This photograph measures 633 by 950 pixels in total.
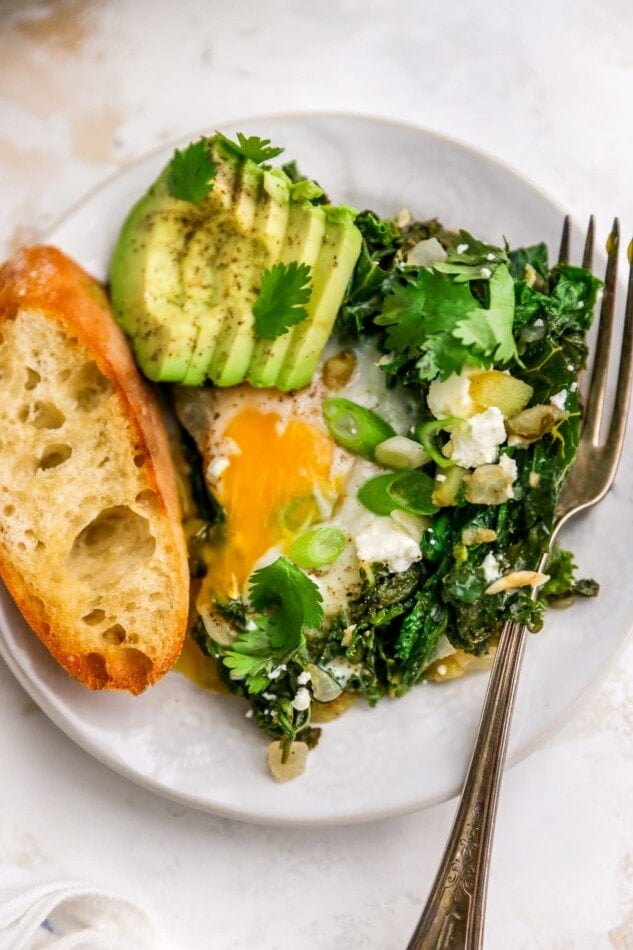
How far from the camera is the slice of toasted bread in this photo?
3039 mm

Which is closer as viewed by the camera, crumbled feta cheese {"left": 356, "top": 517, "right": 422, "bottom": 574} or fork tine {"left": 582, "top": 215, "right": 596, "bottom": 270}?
crumbled feta cheese {"left": 356, "top": 517, "right": 422, "bottom": 574}

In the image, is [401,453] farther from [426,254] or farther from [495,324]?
[426,254]

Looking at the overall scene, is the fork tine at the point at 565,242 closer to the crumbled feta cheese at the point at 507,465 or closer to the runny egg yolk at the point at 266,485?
the crumbled feta cheese at the point at 507,465

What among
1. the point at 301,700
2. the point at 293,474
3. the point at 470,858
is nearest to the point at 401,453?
the point at 293,474

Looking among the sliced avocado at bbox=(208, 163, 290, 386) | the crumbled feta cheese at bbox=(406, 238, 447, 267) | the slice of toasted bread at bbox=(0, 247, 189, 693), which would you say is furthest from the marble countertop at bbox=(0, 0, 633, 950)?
the sliced avocado at bbox=(208, 163, 290, 386)

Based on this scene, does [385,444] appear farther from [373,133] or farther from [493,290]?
[373,133]

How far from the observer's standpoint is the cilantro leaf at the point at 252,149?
302 cm

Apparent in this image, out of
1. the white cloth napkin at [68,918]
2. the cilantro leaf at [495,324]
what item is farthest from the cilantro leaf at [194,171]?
the white cloth napkin at [68,918]

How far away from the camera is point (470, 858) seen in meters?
3.05

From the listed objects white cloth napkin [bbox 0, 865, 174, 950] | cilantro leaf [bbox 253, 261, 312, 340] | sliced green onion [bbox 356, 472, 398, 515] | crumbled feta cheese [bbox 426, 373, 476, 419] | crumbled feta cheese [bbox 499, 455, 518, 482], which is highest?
cilantro leaf [bbox 253, 261, 312, 340]

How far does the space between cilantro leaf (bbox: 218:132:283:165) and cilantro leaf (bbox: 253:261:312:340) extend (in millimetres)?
378

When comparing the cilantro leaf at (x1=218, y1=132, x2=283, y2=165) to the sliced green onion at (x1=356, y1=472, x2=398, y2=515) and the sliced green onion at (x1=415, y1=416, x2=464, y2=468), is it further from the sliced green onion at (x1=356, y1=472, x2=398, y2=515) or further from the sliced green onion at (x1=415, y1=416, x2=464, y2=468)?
the sliced green onion at (x1=356, y1=472, x2=398, y2=515)

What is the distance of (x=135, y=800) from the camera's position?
11.1ft

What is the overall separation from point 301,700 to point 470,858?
0.74 m
